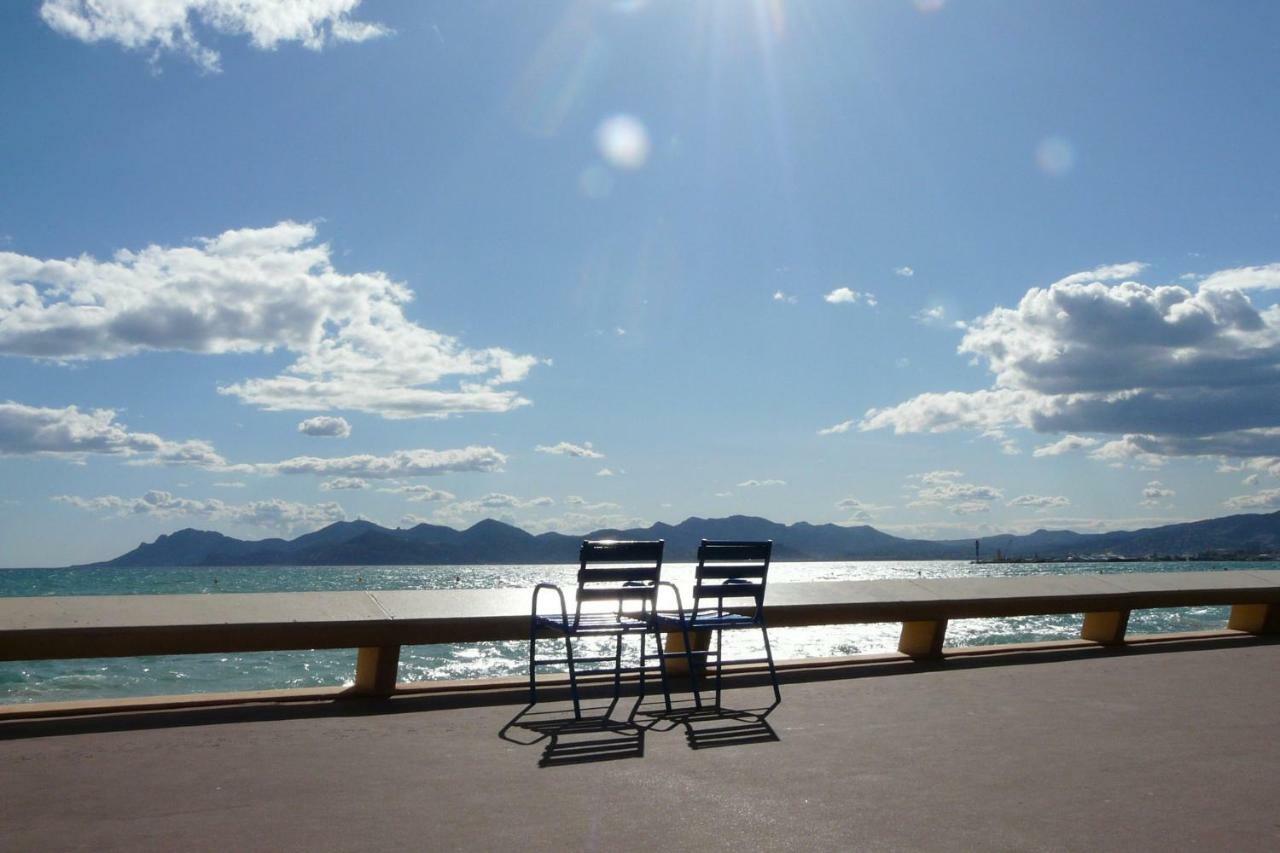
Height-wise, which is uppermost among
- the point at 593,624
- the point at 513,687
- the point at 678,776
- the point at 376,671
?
the point at 593,624

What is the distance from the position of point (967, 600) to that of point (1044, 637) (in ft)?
103

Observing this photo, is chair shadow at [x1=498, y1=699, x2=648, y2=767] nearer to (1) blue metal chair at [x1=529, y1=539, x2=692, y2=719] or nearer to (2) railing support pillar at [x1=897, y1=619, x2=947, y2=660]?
(1) blue metal chair at [x1=529, y1=539, x2=692, y2=719]

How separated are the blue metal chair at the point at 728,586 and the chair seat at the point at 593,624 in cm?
27

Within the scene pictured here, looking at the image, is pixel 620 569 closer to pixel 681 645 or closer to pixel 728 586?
pixel 728 586

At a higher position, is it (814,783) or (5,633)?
(5,633)

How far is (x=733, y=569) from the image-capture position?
24.3 ft

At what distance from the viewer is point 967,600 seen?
9086 millimetres

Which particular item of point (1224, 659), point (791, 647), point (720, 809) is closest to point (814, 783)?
point (720, 809)

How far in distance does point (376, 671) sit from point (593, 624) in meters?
1.37

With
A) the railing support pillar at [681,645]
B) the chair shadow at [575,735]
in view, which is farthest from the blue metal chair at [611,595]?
the railing support pillar at [681,645]

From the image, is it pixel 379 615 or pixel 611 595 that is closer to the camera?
pixel 379 615

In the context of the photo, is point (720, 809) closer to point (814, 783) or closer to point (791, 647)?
point (814, 783)

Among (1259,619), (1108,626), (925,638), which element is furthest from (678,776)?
(1259,619)

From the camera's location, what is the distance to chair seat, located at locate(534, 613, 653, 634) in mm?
6641
